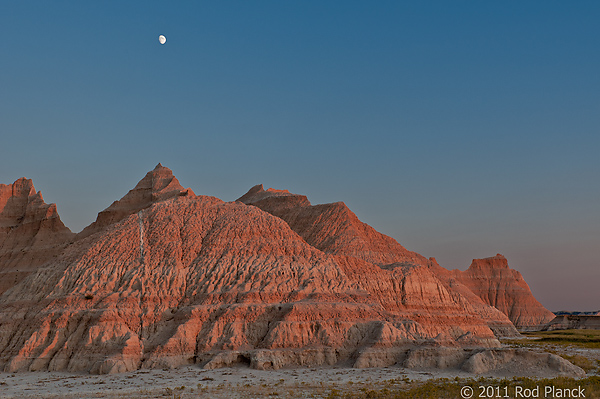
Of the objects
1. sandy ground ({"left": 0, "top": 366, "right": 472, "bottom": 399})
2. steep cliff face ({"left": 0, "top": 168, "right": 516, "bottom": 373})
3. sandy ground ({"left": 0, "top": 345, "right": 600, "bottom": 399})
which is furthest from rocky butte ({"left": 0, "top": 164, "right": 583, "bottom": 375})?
sandy ground ({"left": 0, "top": 366, "right": 472, "bottom": 399})

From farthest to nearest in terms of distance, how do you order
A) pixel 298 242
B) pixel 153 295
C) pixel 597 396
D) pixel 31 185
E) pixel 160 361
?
pixel 31 185, pixel 298 242, pixel 153 295, pixel 160 361, pixel 597 396

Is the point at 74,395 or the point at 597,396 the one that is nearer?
the point at 597,396

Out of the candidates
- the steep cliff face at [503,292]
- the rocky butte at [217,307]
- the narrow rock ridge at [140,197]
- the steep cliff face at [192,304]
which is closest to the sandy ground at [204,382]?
the rocky butte at [217,307]

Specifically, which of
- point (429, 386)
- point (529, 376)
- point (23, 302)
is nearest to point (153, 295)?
point (23, 302)

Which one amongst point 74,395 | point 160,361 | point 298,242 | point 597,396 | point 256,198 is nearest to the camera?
point 597,396

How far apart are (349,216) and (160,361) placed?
2785 inches

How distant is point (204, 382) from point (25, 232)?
77.2 m

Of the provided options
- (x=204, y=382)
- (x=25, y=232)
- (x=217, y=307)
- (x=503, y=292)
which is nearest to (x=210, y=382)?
(x=204, y=382)

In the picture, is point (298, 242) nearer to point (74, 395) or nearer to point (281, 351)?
point (281, 351)

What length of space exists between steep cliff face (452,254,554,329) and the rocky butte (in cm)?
11773

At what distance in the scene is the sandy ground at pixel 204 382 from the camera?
41.6 m

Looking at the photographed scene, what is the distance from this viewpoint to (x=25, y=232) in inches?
4311

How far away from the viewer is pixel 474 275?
196m

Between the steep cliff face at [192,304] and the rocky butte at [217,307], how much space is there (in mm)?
121
